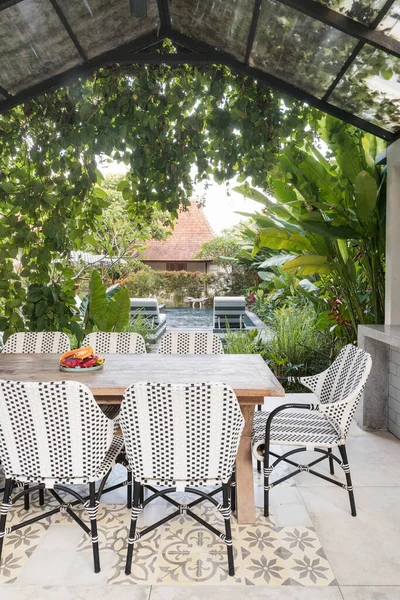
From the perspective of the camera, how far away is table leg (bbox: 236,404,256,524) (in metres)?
2.88

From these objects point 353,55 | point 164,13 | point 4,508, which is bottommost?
point 4,508

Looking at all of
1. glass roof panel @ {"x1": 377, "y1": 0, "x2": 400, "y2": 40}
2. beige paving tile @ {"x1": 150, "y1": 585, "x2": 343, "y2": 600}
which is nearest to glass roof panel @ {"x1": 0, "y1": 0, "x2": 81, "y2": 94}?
glass roof panel @ {"x1": 377, "y1": 0, "x2": 400, "y2": 40}

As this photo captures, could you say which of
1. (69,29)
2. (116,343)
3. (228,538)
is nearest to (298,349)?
(116,343)

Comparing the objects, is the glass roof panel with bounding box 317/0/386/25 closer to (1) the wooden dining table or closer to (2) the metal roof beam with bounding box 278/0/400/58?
(2) the metal roof beam with bounding box 278/0/400/58

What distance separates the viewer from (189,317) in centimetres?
876

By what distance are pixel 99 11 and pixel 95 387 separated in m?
2.44

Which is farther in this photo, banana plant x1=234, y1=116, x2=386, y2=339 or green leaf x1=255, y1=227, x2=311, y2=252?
green leaf x1=255, y1=227, x2=311, y2=252

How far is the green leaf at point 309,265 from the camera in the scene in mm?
4781

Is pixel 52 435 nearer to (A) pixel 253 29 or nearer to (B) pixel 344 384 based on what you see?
(B) pixel 344 384

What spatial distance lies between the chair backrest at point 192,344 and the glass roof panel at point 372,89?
209 cm

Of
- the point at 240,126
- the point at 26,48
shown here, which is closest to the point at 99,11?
the point at 26,48

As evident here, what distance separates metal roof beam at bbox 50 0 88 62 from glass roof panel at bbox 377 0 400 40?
6.36 feet

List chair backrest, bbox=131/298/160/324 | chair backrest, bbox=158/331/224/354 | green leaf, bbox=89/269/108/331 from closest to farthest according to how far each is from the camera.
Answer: chair backrest, bbox=158/331/224/354 < green leaf, bbox=89/269/108/331 < chair backrest, bbox=131/298/160/324

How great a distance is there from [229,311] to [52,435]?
5.44m
